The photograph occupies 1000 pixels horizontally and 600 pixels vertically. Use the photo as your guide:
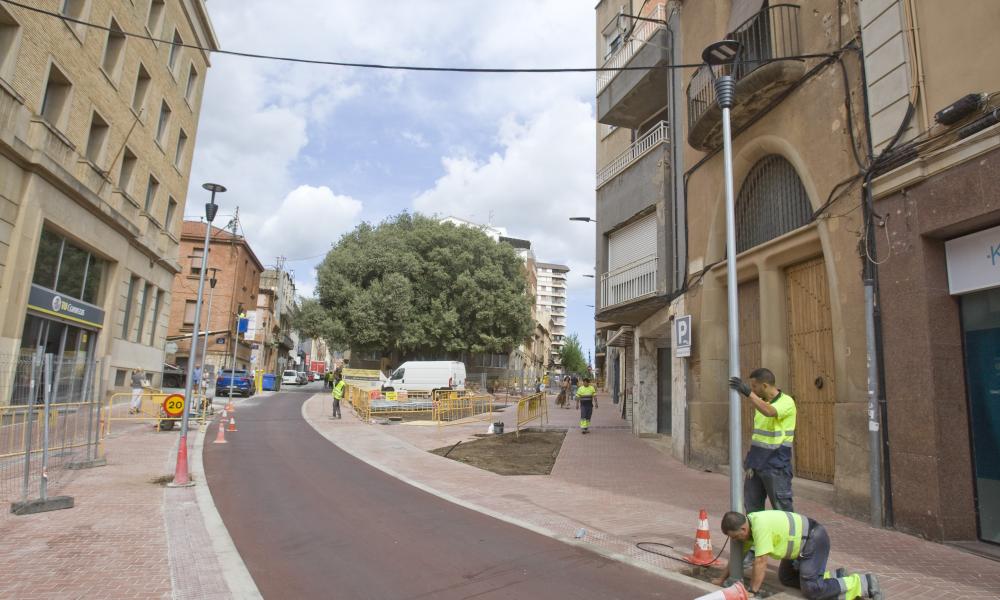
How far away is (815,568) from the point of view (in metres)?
4.49

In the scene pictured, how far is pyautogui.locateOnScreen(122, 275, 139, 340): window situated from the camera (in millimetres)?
22577

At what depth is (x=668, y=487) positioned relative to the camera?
9445 mm

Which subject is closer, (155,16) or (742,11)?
(742,11)

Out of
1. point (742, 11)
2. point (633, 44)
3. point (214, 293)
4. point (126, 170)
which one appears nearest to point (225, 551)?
point (742, 11)

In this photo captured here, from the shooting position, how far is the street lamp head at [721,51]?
617 centimetres

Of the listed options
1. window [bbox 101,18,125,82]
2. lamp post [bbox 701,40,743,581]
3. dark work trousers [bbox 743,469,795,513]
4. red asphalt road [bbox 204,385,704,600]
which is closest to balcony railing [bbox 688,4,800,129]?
lamp post [bbox 701,40,743,581]

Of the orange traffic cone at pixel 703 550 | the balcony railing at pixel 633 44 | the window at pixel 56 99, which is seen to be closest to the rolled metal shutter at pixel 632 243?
the balcony railing at pixel 633 44

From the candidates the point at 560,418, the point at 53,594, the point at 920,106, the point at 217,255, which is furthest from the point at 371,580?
the point at 217,255

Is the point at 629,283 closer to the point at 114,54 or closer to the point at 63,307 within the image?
the point at 63,307

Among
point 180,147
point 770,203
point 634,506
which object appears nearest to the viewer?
point 634,506

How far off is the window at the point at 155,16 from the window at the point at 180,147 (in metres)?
4.98

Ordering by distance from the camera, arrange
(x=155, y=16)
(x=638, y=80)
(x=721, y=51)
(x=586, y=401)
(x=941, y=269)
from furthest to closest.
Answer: (x=155, y=16) → (x=586, y=401) → (x=638, y=80) → (x=941, y=269) → (x=721, y=51)

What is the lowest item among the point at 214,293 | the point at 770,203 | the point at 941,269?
the point at 941,269

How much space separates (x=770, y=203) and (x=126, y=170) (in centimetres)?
2214
